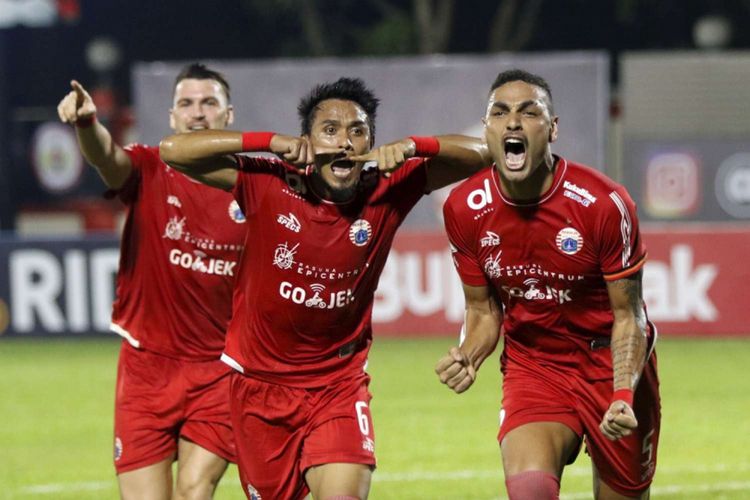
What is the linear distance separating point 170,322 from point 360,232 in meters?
1.38

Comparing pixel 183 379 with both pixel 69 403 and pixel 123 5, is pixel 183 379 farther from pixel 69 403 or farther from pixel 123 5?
pixel 123 5

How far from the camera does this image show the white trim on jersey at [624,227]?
6.61 meters

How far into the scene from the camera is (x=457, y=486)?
1055cm

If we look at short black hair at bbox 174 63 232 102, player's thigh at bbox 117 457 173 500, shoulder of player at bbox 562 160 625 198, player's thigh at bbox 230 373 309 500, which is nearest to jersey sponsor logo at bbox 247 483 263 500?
player's thigh at bbox 230 373 309 500

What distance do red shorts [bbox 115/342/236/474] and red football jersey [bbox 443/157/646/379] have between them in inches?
57.1

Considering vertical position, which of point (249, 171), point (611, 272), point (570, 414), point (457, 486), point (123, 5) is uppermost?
point (123, 5)

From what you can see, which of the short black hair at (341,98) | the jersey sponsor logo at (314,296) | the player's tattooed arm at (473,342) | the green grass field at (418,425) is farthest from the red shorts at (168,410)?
the green grass field at (418,425)

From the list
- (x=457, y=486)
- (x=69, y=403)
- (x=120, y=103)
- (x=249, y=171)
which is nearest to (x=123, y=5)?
(x=120, y=103)

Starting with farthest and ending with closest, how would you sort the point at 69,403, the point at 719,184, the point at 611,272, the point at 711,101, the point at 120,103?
1. the point at 120,103
2. the point at 711,101
3. the point at 719,184
4. the point at 69,403
5. the point at 611,272

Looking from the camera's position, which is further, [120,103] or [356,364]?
[120,103]

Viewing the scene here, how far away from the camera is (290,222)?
6.77 m

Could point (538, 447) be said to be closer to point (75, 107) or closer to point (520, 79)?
point (520, 79)

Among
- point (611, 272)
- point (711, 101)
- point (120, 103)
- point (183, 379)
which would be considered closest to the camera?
point (611, 272)

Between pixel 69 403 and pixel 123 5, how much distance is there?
1077 inches
